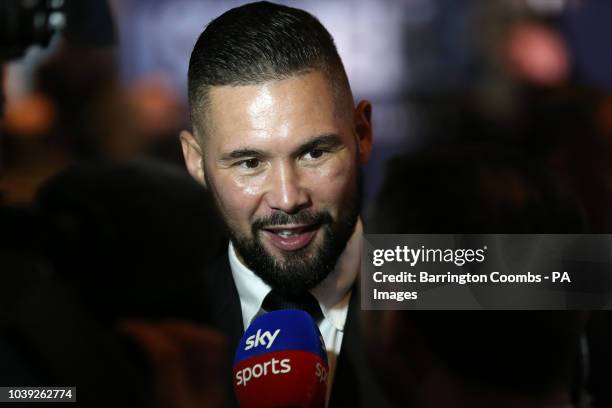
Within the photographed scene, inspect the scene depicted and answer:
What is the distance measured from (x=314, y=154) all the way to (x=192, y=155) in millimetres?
236

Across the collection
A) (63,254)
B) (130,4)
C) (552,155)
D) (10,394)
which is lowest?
(10,394)

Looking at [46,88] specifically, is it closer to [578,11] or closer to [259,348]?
[259,348]

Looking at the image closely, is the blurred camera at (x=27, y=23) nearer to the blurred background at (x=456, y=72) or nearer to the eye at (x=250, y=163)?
the blurred background at (x=456, y=72)

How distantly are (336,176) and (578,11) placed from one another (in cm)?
55

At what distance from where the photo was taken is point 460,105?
5.25ft

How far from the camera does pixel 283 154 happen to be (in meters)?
1.46

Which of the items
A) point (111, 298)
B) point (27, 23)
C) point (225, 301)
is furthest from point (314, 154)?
point (27, 23)

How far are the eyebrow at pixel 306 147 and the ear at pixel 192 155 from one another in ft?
0.29

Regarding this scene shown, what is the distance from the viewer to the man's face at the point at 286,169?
4.75ft

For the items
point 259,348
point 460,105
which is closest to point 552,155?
point 460,105

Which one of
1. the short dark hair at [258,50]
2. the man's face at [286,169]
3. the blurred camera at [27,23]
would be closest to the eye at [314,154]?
the man's face at [286,169]

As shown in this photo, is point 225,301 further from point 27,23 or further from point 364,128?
point 27,23

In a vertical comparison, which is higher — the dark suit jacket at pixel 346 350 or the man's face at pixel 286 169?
the man's face at pixel 286 169

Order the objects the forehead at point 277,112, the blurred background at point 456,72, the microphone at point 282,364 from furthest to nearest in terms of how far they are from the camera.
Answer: the blurred background at point 456,72 < the forehead at point 277,112 < the microphone at point 282,364
